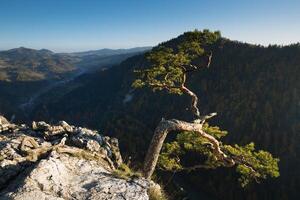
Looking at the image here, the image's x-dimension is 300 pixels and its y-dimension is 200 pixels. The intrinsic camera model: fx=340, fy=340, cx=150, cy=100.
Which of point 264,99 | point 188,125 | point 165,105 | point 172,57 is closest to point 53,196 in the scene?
point 188,125

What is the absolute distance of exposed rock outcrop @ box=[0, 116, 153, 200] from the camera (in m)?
11.6

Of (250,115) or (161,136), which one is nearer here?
(161,136)

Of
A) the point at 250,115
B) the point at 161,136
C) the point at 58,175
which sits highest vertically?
the point at 58,175

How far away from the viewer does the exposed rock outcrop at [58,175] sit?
11.6m

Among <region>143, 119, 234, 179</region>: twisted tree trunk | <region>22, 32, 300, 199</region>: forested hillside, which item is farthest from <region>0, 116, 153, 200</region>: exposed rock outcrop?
<region>22, 32, 300, 199</region>: forested hillside

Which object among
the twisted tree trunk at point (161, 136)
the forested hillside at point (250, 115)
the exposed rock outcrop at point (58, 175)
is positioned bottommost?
the forested hillside at point (250, 115)

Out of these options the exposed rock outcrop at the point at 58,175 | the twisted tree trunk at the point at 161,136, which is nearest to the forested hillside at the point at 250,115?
the twisted tree trunk at the point at 161,136

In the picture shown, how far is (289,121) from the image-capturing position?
146m

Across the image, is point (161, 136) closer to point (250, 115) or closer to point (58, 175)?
point (58, 175)

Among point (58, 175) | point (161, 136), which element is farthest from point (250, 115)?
point (58, 175)

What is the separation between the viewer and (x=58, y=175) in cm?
1265

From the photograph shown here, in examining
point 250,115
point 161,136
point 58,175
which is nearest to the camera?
point 58,175

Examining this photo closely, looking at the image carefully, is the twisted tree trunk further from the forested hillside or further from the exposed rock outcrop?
the forested hillside

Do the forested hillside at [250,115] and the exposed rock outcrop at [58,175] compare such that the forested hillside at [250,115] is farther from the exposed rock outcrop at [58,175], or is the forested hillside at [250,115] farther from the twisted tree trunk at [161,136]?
the exposed rock outcrop at [58,175]
